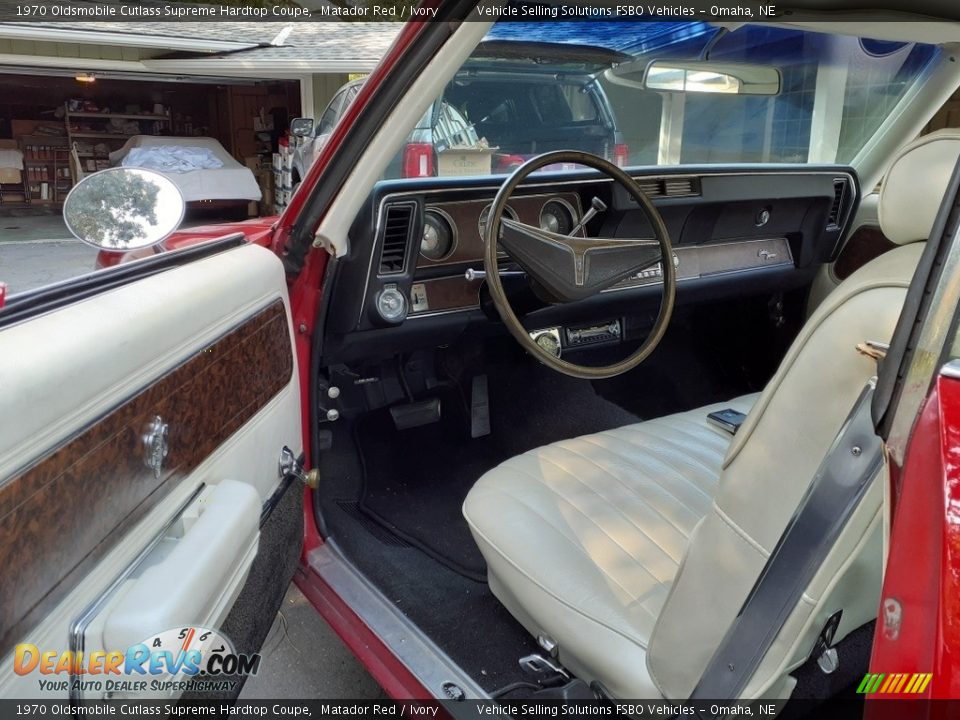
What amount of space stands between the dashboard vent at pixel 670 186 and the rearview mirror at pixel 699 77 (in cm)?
27

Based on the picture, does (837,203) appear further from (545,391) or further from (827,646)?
(827,646)

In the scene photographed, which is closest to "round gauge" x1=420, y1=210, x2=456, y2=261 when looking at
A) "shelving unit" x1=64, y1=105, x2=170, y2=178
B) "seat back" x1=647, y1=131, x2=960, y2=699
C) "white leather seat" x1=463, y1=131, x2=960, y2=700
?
"white leather seat" x1=463, y1=131, x2=960, y2=700

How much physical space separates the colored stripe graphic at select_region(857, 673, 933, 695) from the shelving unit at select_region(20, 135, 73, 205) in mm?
6406

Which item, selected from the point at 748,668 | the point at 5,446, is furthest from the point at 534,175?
the point at 5,446

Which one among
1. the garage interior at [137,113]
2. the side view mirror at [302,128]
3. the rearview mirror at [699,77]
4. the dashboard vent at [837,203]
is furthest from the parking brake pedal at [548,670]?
the garage interior at [137,113]

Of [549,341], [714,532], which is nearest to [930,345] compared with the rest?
[714,532]

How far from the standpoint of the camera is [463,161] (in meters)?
2.00

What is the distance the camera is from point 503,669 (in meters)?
1.64

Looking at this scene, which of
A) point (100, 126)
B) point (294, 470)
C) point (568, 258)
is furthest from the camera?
point (100, 126)

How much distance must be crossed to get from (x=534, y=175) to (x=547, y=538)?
3.59 feet

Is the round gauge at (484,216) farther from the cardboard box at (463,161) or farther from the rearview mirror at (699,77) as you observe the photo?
the rearview mirror at (699,77)

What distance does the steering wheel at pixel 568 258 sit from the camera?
67.4 inches

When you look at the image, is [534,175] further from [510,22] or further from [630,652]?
[630,652]

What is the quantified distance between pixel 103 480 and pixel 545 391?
2.08 metres
